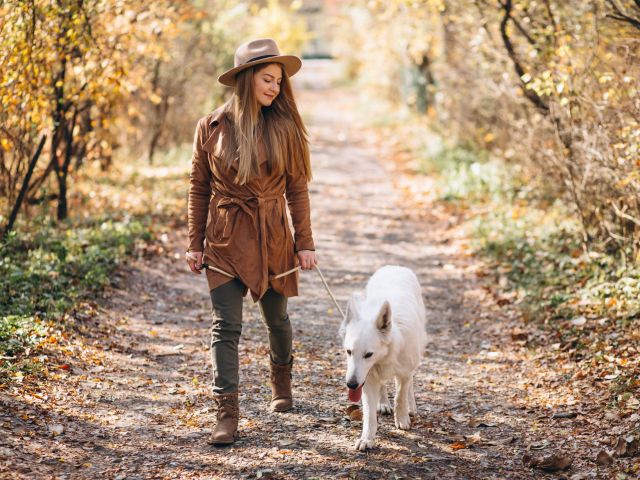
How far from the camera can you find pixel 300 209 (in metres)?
4.86

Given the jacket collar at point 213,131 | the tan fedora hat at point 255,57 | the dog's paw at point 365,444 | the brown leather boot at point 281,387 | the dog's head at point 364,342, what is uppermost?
the tan fedora hat at point 255,57

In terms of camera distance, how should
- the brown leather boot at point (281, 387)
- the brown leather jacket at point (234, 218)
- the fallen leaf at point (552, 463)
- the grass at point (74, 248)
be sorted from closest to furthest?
the fallen leaf at point (552, 463), the brown leather jacket at point (234, 218), the brown leather boot at point (281, 387), the grass at point (74, 248)

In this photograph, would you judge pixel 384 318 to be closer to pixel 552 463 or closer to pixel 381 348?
pixel 381 348

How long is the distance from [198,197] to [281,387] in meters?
1.45

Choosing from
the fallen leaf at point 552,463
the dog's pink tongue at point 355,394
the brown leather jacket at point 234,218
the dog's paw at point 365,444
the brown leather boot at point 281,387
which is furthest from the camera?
the brown leather boot at point 281,387

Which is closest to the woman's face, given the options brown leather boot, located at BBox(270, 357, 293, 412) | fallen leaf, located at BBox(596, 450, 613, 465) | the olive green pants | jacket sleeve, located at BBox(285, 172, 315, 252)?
jacket sleeve, located at BBox(285, 172, 315, 252)

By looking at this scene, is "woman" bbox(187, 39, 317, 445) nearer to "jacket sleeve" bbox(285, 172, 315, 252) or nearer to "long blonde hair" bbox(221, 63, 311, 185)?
"long blonde hair" bbox(221, 63, 311, 185)

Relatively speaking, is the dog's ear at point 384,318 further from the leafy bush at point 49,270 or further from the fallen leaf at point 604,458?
the leafy bush at point 49,270

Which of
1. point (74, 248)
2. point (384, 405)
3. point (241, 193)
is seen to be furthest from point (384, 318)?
point (74, 248)

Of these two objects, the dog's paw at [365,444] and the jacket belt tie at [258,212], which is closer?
the dog's paw at [365,444]

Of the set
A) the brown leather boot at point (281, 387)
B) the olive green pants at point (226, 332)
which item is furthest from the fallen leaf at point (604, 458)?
the olive green pants at point (226, 332)

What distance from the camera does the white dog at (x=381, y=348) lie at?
424 centimetres

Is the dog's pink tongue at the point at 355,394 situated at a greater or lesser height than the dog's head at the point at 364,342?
lesser

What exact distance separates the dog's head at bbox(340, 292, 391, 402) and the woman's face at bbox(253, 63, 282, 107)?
139cm
